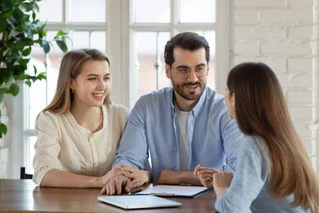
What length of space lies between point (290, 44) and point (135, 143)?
108cm

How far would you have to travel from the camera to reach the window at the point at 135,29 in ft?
13.0

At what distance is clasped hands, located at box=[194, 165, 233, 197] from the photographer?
250 cm

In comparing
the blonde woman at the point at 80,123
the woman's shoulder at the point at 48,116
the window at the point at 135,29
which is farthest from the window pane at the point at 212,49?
the woman's shoulder at the point at 48,116

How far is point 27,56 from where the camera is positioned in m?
4.09

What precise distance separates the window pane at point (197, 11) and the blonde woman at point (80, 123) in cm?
91

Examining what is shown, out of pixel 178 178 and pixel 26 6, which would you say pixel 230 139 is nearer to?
pixel 178 178

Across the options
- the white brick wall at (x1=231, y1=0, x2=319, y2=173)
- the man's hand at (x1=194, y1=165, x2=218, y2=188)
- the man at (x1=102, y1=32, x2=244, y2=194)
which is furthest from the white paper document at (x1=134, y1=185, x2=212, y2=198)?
the white brick wall at (x1=231, y1=0, x2=319, y2=173)

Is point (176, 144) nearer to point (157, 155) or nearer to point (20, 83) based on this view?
point (157, 155)

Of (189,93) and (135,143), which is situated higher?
(189,93)

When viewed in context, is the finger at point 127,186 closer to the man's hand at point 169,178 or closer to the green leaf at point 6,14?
the man's hand at point 169,178

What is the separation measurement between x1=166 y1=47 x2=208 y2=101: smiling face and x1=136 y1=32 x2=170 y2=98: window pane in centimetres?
78

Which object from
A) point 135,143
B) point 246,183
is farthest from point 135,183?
point 246,183

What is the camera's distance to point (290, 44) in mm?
3707

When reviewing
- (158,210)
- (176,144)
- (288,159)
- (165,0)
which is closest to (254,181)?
(288,159)
